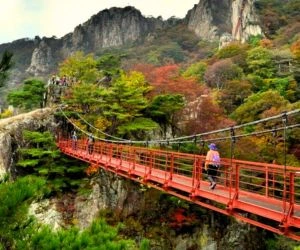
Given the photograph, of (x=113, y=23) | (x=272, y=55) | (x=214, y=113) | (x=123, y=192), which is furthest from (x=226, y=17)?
(x=123, y=192)

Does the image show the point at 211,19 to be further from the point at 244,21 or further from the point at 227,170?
the point at 227,170

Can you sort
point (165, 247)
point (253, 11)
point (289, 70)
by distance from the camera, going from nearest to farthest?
point (165, 247)
point (289, 70)
point (253, 11)

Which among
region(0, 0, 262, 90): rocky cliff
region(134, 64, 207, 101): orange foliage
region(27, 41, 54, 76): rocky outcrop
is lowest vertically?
region(134, 64, 207, 101): orange foliage

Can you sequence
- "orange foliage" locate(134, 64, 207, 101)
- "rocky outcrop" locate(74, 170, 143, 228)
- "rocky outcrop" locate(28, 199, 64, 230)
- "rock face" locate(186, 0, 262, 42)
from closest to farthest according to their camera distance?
"rocky outcrop" locate(28, 199, 64, 230)
"rocky outcrop" locate(74, 170, 143, 228)
"orange foliage" locate(134, 64, 207, 101)
"rock face" locate(186, 0, 262, 42)

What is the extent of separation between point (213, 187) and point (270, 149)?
417 inches

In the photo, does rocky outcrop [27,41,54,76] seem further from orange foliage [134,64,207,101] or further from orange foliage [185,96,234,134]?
orange foliage [185,96,234,134]

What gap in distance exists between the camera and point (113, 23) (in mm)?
111375

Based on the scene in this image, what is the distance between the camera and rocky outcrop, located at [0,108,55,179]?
1819 cm

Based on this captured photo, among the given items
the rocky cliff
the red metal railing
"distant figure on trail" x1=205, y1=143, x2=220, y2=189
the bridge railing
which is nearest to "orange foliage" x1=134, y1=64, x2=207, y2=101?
the bridge railing

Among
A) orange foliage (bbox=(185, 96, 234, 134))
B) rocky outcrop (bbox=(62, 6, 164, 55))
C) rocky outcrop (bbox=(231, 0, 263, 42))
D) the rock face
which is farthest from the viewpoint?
rocky outcrop (bbox=(62, 6, 164, 55))

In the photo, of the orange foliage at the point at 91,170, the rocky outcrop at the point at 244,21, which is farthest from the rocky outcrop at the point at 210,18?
the orange foliage at the point at 91,170

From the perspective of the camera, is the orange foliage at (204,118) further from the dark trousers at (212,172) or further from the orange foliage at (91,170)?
the dark trousers at (212,172)

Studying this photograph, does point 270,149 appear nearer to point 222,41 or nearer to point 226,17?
point 222,41

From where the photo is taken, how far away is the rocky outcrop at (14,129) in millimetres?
18188
